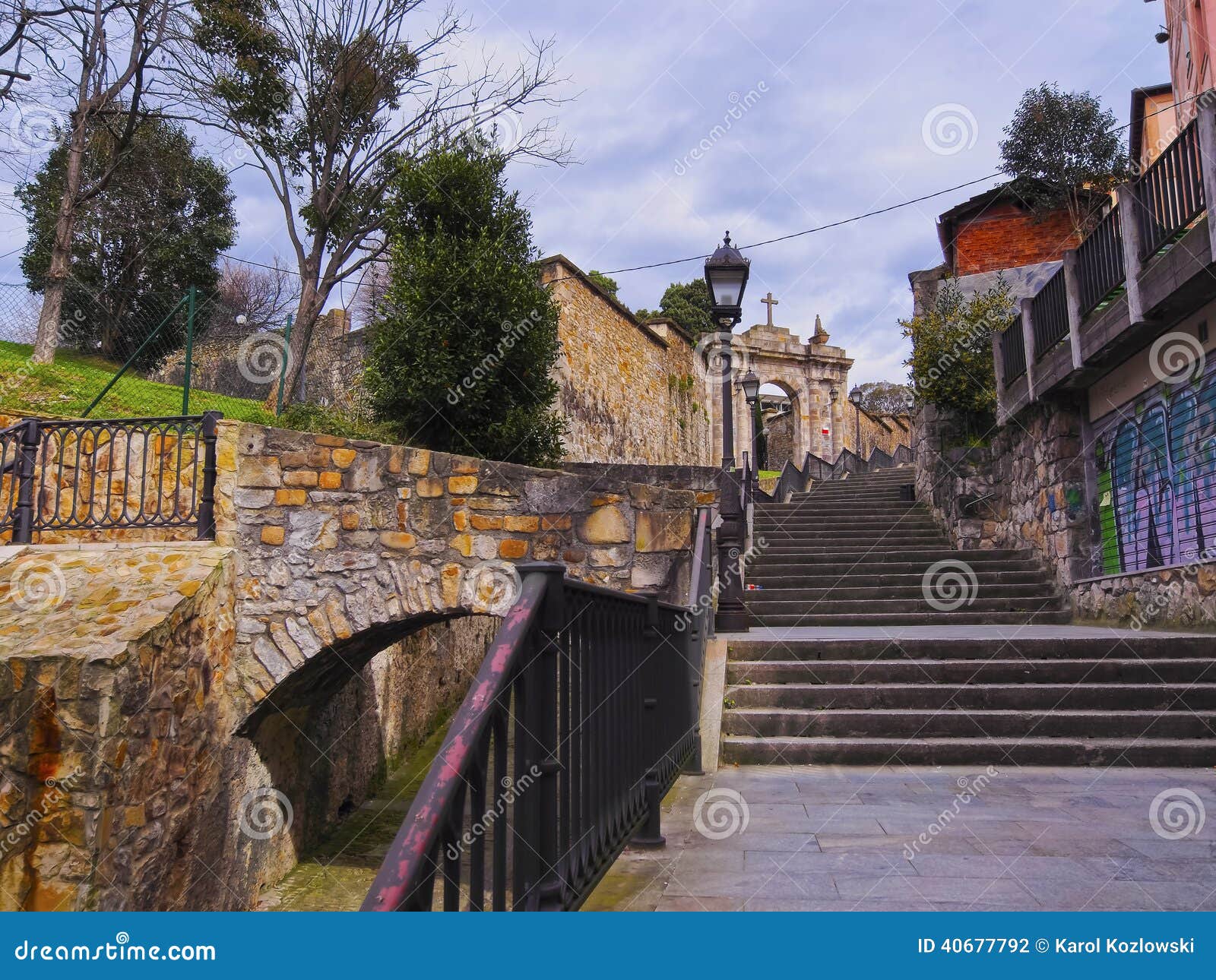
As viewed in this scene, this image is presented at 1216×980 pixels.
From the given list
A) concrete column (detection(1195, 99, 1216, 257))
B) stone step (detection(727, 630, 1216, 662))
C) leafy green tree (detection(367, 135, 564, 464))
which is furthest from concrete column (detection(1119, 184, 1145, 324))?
leafy green tree (detection(367, 135, 564, 464))

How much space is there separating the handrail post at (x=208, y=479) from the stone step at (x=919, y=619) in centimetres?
541

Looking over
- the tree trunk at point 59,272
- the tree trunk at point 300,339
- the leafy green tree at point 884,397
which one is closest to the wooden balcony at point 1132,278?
the tree trunk at point 300,339

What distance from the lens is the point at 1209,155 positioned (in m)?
6.49

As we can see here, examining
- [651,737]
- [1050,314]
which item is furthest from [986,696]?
[1050,314]

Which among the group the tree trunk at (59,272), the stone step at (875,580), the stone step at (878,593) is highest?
the tree trunk at (59,272)

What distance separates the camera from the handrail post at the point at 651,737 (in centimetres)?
345

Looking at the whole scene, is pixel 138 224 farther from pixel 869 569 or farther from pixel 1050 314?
pixel 1050 314

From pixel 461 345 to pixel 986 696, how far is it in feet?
25.5

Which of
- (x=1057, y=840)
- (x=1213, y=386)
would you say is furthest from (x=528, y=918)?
(x=1213, y=386)

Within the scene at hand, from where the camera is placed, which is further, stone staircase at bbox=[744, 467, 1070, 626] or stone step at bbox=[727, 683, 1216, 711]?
stone staircase at bbox=[744, 467, 1070, 626]

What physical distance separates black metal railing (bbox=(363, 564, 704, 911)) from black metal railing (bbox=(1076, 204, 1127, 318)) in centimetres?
715

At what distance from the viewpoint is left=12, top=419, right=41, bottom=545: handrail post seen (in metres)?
7.43

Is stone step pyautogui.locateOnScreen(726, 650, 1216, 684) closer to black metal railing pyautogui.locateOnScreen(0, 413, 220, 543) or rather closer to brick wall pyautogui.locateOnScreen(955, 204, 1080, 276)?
black metal railing pyautogui.locateOnScreen(0, 413, 220, 543)

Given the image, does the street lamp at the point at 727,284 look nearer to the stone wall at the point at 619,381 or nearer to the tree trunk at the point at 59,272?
the stone wall at the point at 619,381
